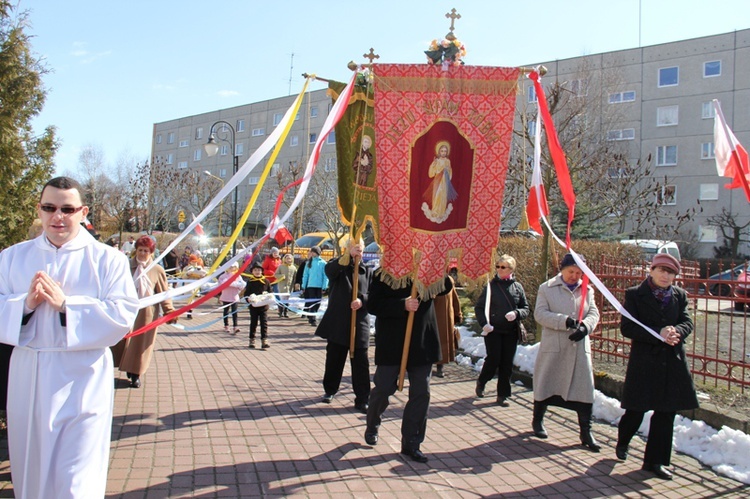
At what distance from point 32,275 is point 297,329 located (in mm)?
10751

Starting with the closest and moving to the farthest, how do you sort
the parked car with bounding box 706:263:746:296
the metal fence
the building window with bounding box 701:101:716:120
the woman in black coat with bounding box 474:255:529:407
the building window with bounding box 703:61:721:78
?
the parked car with bounding box 706:263:746:296 < the metal fence < the woman in black coat with bounding box 474:255:529:407 < the building window with bounding box 703:61:721:78 < the building window with bounding box 701:101:716:120

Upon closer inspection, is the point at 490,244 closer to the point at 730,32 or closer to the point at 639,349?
the point at 639,349

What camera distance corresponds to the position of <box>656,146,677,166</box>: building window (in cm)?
3450

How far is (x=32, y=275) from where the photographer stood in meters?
3.47

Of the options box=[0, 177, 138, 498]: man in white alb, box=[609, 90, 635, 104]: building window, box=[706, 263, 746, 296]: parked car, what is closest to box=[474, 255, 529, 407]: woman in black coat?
box=[706, 263, 746, 296]: parked car

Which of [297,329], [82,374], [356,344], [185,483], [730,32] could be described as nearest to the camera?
[82,374]

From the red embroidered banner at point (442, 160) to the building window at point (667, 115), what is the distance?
32.8 meters

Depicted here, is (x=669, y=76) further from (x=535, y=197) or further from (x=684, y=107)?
(x=535, y=197)

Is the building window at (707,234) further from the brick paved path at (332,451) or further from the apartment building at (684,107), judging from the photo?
the brick paved path at (332,451)

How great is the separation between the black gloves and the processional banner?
2.43m

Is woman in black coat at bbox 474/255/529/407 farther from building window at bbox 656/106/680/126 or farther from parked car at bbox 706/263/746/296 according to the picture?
building window at bbox 656/106/680/126

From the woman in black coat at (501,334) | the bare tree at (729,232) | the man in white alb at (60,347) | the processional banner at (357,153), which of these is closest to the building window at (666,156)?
the bare tree at (729,232)

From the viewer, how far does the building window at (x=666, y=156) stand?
113 feet

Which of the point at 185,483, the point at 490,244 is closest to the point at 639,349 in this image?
the point at 490,244
